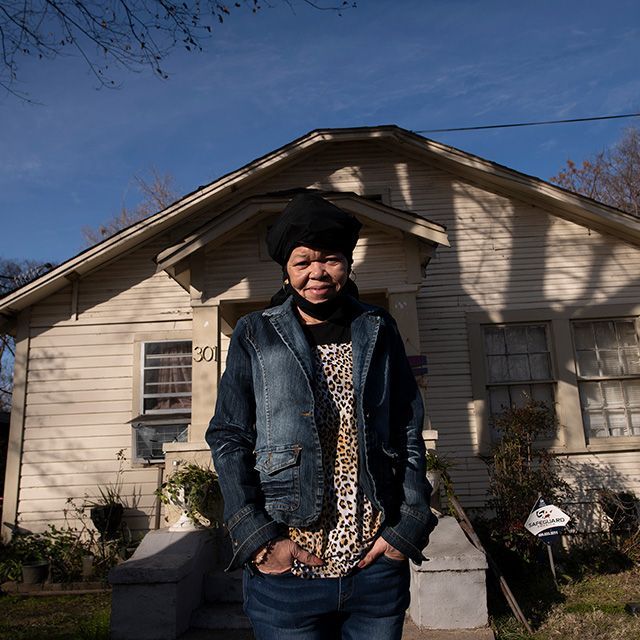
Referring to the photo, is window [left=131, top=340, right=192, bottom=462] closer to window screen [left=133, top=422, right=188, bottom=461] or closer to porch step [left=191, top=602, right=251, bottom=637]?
window screen [left=133, top=422, right=188, bottom=461]

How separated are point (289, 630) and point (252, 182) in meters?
8.64

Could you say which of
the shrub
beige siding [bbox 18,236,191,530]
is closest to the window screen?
beige siding [bbox 18,236,191,530]

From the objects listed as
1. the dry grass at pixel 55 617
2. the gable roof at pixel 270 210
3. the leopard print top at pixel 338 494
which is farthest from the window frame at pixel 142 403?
the leopard print top at pixel 338 494

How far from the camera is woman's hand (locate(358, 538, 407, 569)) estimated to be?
1867mm

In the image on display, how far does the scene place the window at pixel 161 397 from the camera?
29.7 ft

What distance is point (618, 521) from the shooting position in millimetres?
8227

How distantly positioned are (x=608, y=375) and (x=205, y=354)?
5.69 meters

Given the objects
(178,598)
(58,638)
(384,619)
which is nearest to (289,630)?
(384,619)

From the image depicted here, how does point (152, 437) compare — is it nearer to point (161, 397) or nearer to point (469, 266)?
point (161, 397)

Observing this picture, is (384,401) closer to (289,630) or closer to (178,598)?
(289,630)

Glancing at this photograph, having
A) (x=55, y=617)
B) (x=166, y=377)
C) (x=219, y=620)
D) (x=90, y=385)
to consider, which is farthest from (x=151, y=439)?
(x=219, y=620)

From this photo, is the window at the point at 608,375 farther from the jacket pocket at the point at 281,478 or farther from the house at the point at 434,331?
the jacket pocket at the point at 281,478

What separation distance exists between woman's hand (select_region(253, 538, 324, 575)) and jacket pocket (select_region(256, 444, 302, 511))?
0.33ft

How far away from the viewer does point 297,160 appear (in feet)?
32.7
